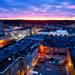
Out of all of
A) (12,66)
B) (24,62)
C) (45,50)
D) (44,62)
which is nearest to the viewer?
(12,66)

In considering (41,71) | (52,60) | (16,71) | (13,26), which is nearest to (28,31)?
(13,26)

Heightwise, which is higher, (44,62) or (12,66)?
(12,66)

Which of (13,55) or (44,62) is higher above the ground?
(13,55)

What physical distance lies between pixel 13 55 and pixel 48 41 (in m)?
18.4

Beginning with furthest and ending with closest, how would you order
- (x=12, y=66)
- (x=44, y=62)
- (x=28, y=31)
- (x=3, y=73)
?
(x=28, y=31)
(x=44, y=62)
(x=12, y=66)
(x=3, y=73)

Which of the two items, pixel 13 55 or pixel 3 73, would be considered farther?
pixel 13 55

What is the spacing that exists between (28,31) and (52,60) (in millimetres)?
28896

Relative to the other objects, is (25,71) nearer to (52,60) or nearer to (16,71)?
(16,71)

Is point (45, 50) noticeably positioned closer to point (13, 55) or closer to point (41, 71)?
point (41, 71)

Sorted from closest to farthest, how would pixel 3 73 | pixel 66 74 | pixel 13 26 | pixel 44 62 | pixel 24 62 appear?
pixel 3 73, pixel 24 62, pixel 66 74, pixel 44 62, pixel 13 26

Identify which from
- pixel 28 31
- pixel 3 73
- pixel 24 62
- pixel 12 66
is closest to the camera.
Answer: pixel 3 73

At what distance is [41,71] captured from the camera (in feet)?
82.8

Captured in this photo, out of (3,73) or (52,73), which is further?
(52,73)

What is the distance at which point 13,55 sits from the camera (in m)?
22.3
